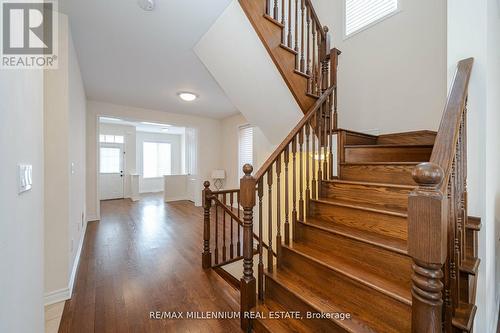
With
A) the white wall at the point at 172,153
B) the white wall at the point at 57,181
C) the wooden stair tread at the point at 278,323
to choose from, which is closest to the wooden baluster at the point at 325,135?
the wooden stair tread at the point at 278,323

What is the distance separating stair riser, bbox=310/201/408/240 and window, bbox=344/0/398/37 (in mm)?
2595

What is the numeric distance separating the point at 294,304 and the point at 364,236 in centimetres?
69

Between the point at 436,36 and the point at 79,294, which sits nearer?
the point at 79,294

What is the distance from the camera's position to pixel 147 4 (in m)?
2.00

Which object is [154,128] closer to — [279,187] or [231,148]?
[231,148]

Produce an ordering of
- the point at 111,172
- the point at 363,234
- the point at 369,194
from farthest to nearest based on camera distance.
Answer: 1. the point at 111,172
2. the point at 369,194
3. the point at 363,234

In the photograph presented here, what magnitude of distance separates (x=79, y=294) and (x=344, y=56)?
4.31 meters

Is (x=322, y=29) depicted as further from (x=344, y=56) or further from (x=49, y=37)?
(x=49, y=37)

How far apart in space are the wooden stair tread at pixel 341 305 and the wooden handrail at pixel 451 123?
0.88 meters

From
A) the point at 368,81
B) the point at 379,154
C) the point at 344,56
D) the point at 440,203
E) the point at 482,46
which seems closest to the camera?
the point at 440,203

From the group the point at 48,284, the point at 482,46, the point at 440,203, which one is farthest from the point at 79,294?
the point at 482,46

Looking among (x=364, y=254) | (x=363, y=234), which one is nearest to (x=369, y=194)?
(x=363, y=234)

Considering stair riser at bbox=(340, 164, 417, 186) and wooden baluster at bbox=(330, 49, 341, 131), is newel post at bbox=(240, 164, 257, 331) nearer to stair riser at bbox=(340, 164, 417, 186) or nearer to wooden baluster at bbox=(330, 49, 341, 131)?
stair riser at bbox=(340, 164, 417, 186)

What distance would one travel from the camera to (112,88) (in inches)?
161
